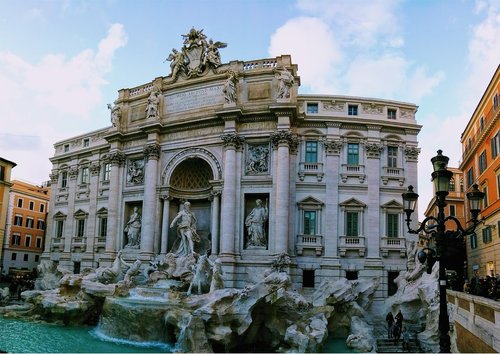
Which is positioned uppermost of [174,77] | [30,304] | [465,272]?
[174,77]

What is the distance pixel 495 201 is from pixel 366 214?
722 centimetres

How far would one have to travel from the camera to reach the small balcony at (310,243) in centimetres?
2400

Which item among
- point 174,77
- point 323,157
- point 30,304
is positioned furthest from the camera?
point 174,77

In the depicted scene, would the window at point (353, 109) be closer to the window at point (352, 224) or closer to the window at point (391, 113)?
the window at point (391, 113)

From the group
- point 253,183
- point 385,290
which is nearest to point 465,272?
point 385,290

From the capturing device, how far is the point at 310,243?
24.2 meters

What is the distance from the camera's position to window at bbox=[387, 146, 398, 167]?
83.9ft

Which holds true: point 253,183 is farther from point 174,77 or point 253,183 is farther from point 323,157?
point 174,77

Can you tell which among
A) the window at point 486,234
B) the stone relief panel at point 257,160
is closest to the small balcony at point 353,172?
the stone relief panel at point 257,160

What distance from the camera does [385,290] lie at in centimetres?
2367

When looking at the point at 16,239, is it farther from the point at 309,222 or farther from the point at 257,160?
the point at 309,222

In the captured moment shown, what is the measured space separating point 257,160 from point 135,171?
8.94 m

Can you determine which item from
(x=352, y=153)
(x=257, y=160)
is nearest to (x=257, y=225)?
(x=257, y=160)

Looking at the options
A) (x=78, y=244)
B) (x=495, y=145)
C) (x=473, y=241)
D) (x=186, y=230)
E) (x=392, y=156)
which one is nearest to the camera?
(x=495, y=145)
